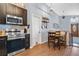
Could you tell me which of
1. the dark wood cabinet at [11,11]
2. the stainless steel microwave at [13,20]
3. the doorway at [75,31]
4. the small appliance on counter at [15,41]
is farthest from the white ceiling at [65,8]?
the small appliance on counter at [15,41]

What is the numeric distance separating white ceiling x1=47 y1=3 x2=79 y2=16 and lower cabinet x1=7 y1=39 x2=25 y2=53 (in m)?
1.07

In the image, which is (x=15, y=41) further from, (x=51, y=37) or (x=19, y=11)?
(x=51, y=37)

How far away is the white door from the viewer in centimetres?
362

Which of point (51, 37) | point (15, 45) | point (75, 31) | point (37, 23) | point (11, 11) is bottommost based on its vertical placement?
point (15, 45)

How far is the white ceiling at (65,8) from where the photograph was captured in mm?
3504

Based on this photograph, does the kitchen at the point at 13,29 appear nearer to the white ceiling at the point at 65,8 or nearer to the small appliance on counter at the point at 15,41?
the small appliance on counter at the point at 15,41

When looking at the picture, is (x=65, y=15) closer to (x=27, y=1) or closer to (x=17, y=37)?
(x=27, y=1)

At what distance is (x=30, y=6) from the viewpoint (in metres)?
3.55

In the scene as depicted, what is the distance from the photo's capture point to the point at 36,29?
366cm

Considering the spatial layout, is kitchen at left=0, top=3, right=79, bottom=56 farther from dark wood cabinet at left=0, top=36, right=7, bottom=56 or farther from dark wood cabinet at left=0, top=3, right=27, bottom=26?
dark wood cabinet at left=0, top=36, right=7, bottom=56

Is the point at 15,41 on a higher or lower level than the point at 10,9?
lower

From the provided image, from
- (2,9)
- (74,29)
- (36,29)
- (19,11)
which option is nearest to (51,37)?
(36,29)

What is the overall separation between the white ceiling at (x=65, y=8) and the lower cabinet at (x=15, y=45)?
107 cm

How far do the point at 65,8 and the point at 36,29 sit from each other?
2.75ft
